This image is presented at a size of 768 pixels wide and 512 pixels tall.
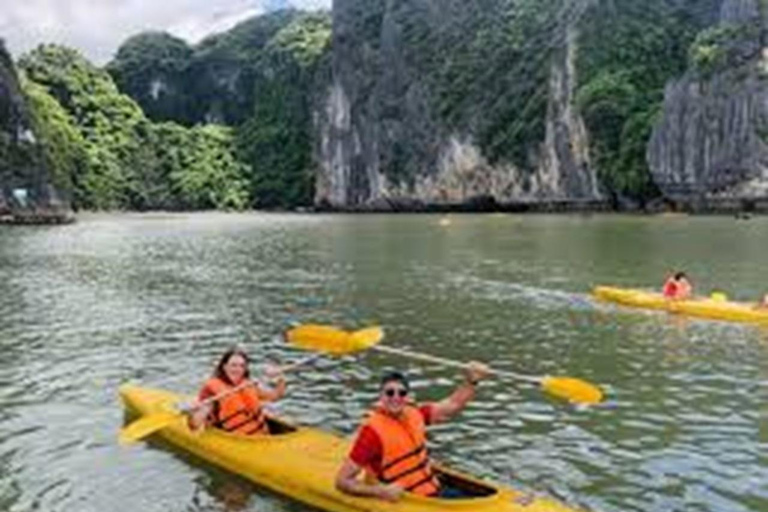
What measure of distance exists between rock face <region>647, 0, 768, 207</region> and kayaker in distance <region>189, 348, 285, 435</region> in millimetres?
81047

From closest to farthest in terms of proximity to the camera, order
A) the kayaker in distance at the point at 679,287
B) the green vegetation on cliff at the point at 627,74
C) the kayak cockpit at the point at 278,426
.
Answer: the kayak cockpit at the point at 278,426
the kayaker in distance at the point at 679,287
the green vegetation on cliff at the point at 627,74

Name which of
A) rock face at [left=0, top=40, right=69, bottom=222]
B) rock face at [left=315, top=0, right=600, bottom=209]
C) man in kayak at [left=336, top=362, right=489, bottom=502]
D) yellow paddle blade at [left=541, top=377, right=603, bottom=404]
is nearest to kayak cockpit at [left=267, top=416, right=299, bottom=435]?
man in kayak at [left=336, top=362, right=489, bottom=502]

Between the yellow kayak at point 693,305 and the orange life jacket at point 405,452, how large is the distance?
18138 millimetres

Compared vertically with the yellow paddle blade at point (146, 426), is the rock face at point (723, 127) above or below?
above

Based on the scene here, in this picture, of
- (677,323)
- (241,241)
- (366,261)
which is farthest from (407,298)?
(241,241)

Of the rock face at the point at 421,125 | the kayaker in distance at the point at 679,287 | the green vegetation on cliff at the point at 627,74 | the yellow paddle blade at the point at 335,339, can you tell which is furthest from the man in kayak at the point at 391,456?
the rock face at the point at 421,125

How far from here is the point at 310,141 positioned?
628 ft

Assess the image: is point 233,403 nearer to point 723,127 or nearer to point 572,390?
point 572,390

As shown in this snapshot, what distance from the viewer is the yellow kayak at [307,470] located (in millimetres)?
13047

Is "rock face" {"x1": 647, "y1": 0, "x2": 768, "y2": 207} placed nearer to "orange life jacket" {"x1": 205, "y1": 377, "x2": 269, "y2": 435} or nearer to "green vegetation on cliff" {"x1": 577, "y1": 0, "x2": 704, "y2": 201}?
"green vegetation on cliff" {"x1": 577, "y1": 0, "x2": 704, "y2": 201}

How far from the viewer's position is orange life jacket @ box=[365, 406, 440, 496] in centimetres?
1320

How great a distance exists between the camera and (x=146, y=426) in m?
15.6

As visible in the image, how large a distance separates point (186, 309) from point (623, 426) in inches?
719

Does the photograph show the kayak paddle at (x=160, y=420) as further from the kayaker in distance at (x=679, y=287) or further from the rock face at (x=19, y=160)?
the rock face at (x=19, y=160)
